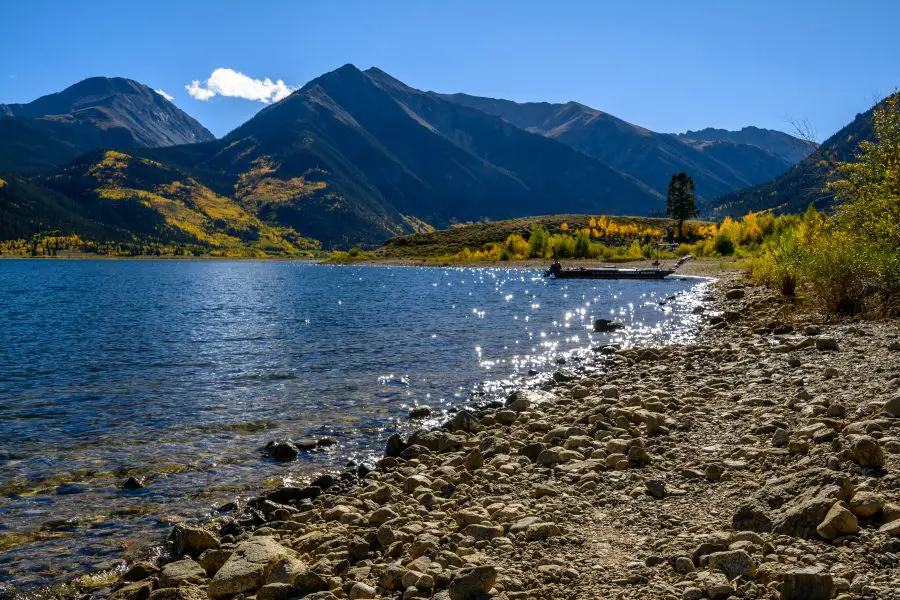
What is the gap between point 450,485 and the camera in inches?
416

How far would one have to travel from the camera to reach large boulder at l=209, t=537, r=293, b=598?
7.38 metres

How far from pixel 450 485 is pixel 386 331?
2848 cm

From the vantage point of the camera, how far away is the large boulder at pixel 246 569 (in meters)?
7.38

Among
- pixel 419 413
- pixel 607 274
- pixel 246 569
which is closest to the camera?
pixel 246 569

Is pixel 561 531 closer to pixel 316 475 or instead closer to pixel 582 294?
pixel 316 475

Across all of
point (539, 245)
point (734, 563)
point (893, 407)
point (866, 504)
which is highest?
point (539, 245)

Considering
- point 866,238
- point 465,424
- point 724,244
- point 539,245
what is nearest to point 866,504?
point 465,424

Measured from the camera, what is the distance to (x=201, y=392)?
21.4 metres

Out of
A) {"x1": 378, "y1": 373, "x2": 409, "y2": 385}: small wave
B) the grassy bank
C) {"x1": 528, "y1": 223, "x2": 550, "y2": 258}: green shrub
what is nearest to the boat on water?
{"x1": 528, "y1": 223, "x2": 550, "y2": 258}: green shrub

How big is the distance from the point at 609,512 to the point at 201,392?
17.8m

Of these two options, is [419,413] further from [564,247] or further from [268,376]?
[564,247]

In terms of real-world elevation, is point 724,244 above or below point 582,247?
below

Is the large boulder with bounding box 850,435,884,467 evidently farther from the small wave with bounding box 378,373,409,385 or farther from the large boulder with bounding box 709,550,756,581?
the small wave with bounding box 378,373,409,385

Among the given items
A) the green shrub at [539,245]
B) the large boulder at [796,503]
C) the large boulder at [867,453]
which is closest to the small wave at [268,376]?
the large boulder at [796,503]
